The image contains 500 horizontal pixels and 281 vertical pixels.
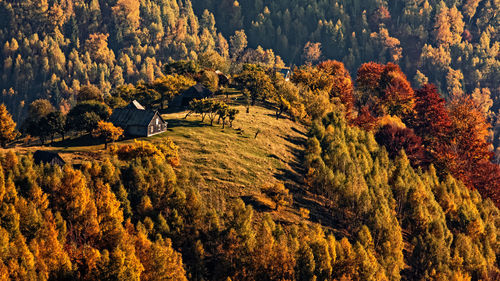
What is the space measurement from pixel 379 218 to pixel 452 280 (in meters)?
15.2

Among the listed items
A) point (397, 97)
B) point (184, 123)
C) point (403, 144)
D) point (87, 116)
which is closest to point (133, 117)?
point (87, 116)

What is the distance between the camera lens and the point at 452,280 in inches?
2911

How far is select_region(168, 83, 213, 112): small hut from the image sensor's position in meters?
126

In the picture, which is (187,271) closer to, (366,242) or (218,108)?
(366,242)

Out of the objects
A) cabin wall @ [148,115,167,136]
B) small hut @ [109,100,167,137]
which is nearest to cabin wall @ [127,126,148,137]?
small hut @ [109,100,167,137]

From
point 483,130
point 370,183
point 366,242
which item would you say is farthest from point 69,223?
point 483,130

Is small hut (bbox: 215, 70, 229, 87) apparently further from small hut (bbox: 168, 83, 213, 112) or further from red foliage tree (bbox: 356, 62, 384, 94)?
red foliage tree (bbox: 356, 62, 384, 94)

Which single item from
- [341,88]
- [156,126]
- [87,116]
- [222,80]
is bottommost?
[87,116]

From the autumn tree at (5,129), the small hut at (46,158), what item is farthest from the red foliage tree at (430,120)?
the autumn tree at (5,129)

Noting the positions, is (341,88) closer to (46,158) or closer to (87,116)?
(87,116)

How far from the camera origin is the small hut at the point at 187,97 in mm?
125794

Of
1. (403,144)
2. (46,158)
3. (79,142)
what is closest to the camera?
(46,158)

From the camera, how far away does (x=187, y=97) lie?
416 feet

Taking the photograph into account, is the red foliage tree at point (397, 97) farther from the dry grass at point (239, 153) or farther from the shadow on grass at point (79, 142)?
the shadow on grass at point (79, 142)
